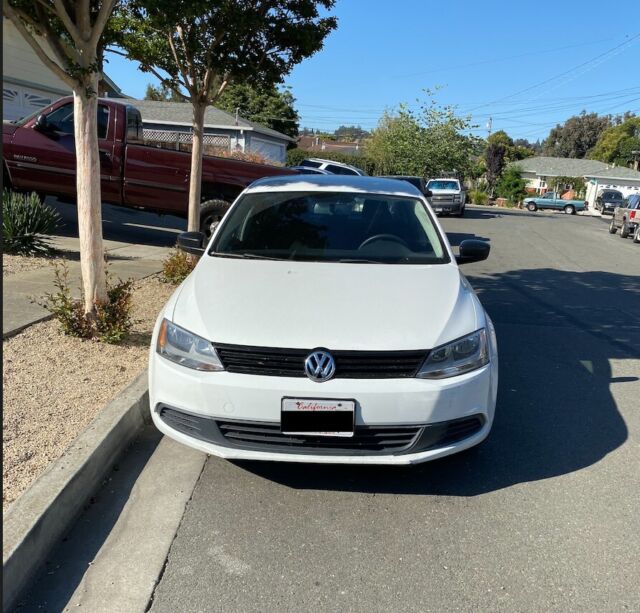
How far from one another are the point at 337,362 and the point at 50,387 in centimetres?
227

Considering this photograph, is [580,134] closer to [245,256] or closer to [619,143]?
[619,143]

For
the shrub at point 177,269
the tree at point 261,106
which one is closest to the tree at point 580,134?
the tree at point 261,106

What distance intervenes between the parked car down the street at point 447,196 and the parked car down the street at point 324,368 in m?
24.7

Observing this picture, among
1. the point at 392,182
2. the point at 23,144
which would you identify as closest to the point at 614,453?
the point at 392,182

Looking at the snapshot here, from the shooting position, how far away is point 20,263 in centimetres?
805

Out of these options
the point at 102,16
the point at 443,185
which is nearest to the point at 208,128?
the point at 443,185

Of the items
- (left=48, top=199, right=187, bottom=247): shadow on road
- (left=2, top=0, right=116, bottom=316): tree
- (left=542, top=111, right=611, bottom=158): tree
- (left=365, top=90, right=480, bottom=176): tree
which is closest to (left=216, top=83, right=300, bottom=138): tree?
(left=365, top=90, right=480, bottom=176): tree

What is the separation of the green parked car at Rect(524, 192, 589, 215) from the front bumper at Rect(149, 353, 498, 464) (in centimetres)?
4960

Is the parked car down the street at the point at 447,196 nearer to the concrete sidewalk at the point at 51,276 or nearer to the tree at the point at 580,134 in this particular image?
the concrete sidewalk at the point at 51,276

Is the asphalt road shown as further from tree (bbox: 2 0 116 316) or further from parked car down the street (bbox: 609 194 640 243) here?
parked car down the street (bbox: 609 194 640 243)

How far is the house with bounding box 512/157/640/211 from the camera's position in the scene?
64625 millimetres

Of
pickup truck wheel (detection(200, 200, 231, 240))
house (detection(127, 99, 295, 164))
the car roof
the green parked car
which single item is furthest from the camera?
the green parked car

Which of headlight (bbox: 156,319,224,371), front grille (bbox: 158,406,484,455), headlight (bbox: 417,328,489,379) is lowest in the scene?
front grille (bbox: 158,406,484,455)

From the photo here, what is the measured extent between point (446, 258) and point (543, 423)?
136 centimetres
